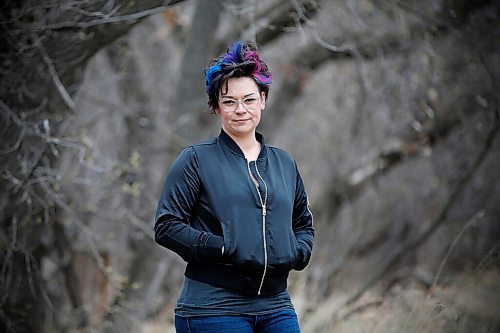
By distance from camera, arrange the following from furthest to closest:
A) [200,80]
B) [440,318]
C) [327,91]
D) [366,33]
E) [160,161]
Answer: [327,91] → [160,161] → [200,80] → [366,33] → [440,318]

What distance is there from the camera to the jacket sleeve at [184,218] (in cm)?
299

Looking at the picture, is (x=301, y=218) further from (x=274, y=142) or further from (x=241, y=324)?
(x=274, y=142)

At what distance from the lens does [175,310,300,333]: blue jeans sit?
302 centimetres

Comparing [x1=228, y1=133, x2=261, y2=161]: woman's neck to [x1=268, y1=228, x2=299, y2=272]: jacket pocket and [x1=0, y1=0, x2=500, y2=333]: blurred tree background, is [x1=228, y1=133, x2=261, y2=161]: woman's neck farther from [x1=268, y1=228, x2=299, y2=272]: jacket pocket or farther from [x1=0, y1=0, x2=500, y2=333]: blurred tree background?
[x1=0, y1=0, x2=500, y2=333]: blurred tree background

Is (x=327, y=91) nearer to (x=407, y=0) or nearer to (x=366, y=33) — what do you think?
(x=366, y=33)

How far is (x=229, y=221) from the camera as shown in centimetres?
303

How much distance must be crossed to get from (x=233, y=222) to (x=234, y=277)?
0.22m

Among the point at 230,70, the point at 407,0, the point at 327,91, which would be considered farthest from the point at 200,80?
the point at 230,70

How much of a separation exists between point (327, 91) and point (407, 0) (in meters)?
4.94

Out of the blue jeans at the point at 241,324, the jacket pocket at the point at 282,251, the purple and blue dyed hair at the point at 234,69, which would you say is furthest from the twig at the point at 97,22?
the blue jeans at the point at 241,324

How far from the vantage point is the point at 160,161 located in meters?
10.4

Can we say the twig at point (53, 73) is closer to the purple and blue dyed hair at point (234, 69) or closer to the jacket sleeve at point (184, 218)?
the purple and blue dyed hair at point (234, 69)

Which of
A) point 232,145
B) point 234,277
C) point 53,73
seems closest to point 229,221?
point 234,277

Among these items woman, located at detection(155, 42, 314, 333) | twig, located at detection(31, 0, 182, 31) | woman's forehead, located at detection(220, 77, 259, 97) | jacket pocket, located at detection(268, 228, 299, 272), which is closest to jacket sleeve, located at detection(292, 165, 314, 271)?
woman, located at detection(155, 42, 314, 333)
